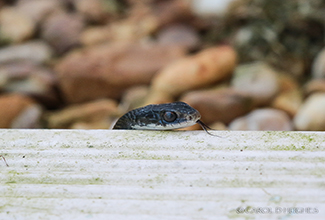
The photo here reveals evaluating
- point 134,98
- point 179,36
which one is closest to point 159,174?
point 134,98

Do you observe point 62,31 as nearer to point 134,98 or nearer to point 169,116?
point 134,98

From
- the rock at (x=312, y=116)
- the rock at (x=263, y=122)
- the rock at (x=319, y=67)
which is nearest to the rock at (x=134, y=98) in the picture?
the rock at (x=263, y=122)

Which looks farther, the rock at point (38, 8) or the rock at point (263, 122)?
the rock at point (38, 8)

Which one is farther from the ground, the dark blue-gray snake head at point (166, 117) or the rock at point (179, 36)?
the rock at point (179, 36)

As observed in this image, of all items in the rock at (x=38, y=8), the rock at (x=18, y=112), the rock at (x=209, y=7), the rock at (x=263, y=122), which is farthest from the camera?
the rock at (x=38, y=8)

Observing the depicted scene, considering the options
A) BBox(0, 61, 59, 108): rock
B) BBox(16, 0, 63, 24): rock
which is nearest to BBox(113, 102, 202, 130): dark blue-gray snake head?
BBox(0, 61, 59, 108): rock

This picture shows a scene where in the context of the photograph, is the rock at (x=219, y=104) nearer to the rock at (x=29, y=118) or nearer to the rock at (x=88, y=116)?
the rock at (x=88, y=116)

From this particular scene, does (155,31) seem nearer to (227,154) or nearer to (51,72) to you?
(51,72)

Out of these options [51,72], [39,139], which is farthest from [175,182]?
[51,72]

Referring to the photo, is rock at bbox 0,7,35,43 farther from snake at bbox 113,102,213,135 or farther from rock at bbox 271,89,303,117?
snake at bbox 113,102,213,135
